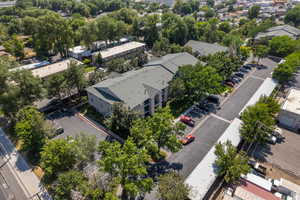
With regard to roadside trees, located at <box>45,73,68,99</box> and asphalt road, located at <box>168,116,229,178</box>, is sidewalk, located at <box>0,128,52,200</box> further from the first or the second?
asphalt road, located at <box>168,116,229,178</box>


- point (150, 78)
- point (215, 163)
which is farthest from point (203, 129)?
point (150, 78)

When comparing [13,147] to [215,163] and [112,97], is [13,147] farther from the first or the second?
[215,163]

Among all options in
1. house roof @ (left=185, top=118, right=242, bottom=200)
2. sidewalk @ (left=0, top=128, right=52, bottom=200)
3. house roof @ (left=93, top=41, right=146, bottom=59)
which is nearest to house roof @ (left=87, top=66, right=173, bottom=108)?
house roof @ (left=185, top=118, right=242, bottom=200)

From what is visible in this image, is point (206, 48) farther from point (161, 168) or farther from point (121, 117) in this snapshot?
point (161, 168)

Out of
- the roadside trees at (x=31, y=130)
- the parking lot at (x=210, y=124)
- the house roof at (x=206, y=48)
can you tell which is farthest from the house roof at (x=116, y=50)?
the parking lot at (x=210, y=124)

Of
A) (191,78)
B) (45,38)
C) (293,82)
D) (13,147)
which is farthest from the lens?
(45,38)

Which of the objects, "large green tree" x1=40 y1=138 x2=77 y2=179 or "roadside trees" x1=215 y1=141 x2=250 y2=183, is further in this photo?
"roadside trees" x1=215 y1=141 x2=250 y2=183

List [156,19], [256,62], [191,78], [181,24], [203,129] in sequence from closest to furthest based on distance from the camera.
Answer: [203,129]
[191,78]
[256,62]
[181,24]
[156,19]
